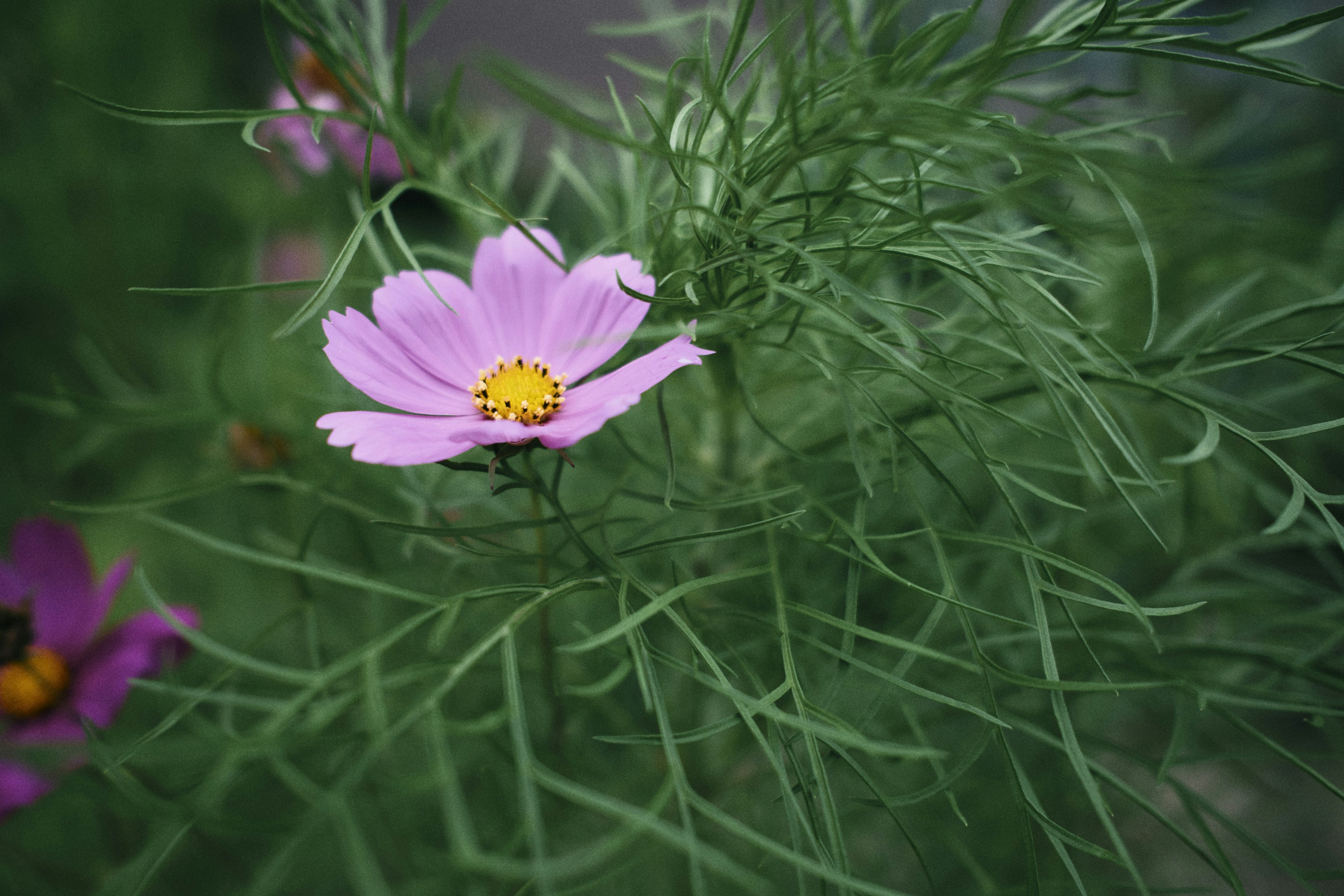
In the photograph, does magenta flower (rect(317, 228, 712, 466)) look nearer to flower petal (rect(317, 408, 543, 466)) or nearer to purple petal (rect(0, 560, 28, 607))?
flower petal (rect(317, 408, 543, 466))

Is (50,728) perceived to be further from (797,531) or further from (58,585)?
Result: (797,531)

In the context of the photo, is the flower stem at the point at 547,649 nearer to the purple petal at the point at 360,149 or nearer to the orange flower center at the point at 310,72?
the purple petal at the point at 360,149

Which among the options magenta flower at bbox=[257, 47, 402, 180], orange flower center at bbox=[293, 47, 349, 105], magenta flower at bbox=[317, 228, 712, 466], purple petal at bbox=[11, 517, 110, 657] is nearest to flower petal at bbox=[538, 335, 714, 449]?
magenta flower at bbox=[317, 228, 712, 466]

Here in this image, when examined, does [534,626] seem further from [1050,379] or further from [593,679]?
[1050,379]

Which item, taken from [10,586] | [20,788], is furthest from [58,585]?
[20,788]

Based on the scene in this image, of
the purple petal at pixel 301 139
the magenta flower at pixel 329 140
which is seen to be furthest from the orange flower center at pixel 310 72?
the purple petal at pixel 301 139

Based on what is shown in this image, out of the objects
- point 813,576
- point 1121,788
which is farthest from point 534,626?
point 1121,788
